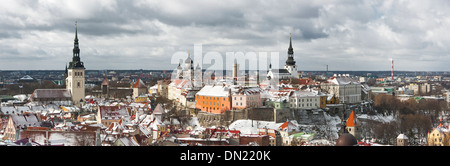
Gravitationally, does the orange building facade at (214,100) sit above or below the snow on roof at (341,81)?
below

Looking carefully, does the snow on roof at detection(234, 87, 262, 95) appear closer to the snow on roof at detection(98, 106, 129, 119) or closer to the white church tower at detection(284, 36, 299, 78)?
the snow on roof at detection(98, 106, 129, 119)

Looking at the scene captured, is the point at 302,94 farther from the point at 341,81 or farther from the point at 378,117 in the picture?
the point at 378,117

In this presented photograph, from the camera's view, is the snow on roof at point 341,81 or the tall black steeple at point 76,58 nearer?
the snow on roof at point 341,81

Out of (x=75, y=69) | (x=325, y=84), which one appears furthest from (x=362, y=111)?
(x=75, y=69)

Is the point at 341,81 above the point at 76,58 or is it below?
below

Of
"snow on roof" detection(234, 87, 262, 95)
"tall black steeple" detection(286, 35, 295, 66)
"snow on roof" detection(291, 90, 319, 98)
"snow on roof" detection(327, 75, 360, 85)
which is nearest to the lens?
"snow on roof" detection(234, 87, 262, 95)

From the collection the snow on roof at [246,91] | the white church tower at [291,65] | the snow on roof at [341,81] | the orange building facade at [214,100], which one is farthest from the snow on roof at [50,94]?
the white church tower at [291,65]

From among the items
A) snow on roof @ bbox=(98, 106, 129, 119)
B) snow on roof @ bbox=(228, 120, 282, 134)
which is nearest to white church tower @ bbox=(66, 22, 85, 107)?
snow on roof @ bbox=(98, 106, 129, 119)

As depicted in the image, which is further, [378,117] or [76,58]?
[76,58]

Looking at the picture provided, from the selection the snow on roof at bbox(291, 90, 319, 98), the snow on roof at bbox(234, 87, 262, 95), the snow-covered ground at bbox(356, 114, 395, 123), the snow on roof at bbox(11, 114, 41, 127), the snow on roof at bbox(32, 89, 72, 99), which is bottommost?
the snow-covered ground at bbox(356, 114, 395, 123)

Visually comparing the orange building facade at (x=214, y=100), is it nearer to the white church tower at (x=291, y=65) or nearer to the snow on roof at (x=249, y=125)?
the snow on roof at (x=249, y=125)

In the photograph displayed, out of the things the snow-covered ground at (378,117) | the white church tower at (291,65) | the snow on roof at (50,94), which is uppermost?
the white church tower at (291,65)

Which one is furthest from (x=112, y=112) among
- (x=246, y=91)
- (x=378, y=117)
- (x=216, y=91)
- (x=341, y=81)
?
(x=378, y=117)
